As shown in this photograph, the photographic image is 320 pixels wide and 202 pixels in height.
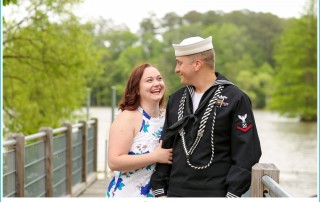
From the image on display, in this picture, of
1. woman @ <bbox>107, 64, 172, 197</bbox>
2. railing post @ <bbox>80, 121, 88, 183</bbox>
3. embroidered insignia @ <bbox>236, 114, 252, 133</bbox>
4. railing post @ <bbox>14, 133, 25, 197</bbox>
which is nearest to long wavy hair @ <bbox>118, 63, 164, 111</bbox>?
woman @ <bbox>107, 64, 172, 197</bbox>

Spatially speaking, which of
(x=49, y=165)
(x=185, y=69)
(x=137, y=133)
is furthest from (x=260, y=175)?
(x=49, y=165)

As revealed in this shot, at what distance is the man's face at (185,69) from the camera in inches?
119

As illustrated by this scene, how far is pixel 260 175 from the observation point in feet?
9.52

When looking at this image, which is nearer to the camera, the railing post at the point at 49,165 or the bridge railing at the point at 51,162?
the bridge railing at the point at 51,162

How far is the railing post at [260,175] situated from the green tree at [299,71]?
52.6 metres

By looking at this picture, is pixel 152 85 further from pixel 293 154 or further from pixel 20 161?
pixel 293 154

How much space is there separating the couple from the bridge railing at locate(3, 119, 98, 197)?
3075mm

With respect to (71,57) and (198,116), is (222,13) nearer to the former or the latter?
(71,57)

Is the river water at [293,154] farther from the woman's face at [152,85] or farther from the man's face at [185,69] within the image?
the man's face at [185,69]

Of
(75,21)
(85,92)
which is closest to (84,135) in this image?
(75,21)

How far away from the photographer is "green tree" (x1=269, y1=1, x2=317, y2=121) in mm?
54781

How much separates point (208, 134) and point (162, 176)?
33cm

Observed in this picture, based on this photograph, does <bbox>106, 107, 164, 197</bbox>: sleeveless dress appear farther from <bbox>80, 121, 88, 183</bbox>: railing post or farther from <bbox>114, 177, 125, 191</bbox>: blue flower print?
<bbox>80, 121, 88, 183</bbox>: railing post

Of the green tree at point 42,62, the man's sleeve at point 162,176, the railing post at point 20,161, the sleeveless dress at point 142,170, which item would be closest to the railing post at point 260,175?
the man's sleeve at point 162,176
